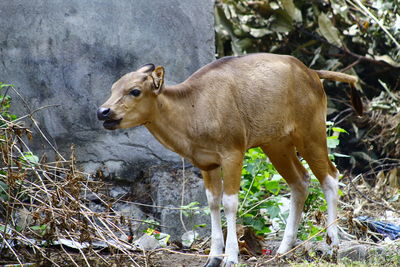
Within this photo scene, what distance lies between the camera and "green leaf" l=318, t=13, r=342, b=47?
9672 millimetres

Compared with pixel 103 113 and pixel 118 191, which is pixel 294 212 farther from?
pixel 103 113

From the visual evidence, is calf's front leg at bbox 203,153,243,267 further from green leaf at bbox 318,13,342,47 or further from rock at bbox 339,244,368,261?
green leaf at bbox 318,13,342,47

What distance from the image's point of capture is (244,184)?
6641mm

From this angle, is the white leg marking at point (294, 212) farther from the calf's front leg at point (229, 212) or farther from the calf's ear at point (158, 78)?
the calf's ear at point (158, 78)

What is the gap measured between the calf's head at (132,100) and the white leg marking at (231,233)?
89 centimetres

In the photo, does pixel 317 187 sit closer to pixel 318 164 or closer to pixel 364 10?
pixel 318 164

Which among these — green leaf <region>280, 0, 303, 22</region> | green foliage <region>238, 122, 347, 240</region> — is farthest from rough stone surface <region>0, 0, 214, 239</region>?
green leaf <region>280, 0, 303, 22</region>

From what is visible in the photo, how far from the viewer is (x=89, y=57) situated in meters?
6.50

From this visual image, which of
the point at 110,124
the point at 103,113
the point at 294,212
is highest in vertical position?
the point at 103,113

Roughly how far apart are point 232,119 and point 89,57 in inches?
73.2

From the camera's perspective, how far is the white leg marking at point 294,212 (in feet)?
19.3

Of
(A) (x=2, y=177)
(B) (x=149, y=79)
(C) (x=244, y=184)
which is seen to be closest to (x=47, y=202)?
(A) (x=2, y=177)

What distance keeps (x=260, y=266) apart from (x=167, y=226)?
1.19 m

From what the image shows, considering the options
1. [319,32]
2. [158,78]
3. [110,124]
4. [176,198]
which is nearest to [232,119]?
[158,78]
